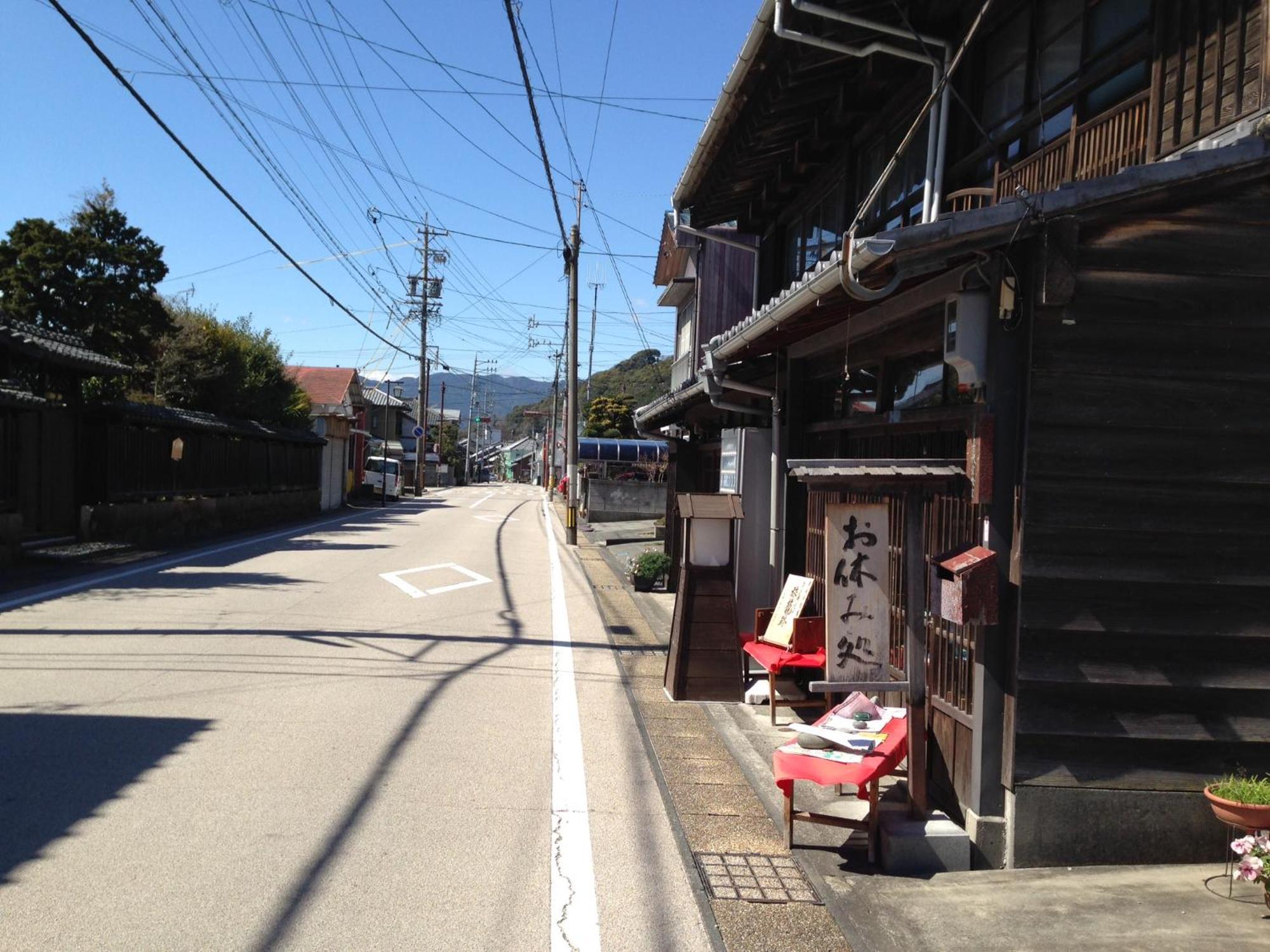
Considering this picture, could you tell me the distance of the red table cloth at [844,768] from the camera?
5195mm

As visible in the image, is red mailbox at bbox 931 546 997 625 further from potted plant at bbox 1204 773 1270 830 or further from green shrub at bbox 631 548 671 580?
green shrub at bbox 631 548 671 580

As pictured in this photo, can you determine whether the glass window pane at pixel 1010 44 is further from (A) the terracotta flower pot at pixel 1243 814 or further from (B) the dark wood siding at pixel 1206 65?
(A) the terracotta flower pot at pixel 1243 814

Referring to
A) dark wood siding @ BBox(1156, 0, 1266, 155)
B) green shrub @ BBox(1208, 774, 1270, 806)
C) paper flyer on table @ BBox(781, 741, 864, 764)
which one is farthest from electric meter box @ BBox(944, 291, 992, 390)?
green shrub @ BBox(1208, 774, 1270, 806)

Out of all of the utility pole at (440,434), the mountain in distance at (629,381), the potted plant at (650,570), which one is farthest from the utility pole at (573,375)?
the mountain in distance at (629,381)

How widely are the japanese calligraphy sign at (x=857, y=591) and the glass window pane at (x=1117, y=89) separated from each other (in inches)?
112

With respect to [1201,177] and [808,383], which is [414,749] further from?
[1201,177]

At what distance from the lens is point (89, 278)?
74.3 feet

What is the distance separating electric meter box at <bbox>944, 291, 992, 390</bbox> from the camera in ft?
17.5

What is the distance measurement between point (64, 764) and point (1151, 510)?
6.54 m

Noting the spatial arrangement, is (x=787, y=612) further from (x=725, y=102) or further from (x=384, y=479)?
(x=384, y=479)

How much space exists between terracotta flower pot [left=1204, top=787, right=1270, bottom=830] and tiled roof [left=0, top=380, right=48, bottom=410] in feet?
53.2

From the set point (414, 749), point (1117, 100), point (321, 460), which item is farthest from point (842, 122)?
point (321, 460)

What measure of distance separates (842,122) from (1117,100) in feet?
12.4

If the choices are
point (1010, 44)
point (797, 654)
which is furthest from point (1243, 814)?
point (1010, 44)
